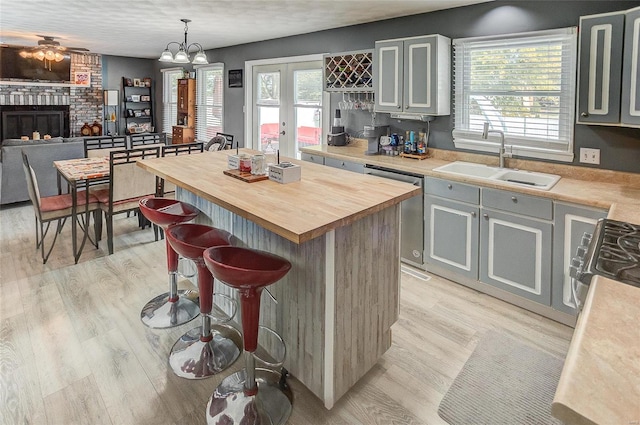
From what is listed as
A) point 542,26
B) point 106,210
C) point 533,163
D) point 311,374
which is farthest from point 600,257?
point 106,210

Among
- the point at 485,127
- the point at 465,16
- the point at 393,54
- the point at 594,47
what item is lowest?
the point at 485,127

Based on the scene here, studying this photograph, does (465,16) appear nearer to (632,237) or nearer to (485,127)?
(485,127)

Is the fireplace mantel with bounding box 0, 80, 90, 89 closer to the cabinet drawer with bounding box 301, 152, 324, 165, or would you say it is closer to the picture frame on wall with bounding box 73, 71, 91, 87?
the picture frame on wall with bounding box 73, 71, 91, 87

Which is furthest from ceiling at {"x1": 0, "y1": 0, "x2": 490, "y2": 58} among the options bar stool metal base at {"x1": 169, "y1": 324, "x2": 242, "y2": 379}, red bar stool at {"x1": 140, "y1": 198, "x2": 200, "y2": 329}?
bar stool metal base at {"x1": 169, "y1": 324, "x2": 242, "y2": 379}

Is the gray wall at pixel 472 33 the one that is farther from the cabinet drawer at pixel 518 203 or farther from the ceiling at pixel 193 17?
the cabinet drawer at pixel 518 203

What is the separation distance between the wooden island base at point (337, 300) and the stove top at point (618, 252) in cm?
95

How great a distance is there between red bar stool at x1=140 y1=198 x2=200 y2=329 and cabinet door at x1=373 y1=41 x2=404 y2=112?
7.41ft

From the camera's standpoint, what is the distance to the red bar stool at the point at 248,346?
5.69ft

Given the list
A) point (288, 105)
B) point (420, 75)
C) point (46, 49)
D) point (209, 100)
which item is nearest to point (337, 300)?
point (420, 75)

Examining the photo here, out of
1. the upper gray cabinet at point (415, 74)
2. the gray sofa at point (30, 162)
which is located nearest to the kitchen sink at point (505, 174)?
the upper gray cabinet at point (415, 74)

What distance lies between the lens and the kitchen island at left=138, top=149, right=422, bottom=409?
1.82 metres

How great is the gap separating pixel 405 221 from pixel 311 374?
1958mm

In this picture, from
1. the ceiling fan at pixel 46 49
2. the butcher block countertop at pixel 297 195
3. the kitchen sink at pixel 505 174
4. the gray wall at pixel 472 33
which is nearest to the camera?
the butcher block countertop at pixel 297 195

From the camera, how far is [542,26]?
316 cm
